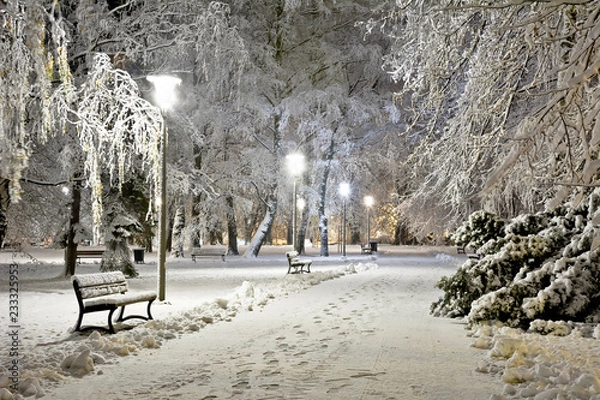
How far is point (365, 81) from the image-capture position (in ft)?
104

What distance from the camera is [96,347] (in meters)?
6.84

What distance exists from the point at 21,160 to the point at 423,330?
5.83 m

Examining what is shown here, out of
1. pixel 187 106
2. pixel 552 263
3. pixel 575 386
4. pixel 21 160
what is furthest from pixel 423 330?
pixel 187 106

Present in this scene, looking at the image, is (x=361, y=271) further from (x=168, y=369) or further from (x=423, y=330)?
(x=168, y=369)

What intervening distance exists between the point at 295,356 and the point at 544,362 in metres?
2.68

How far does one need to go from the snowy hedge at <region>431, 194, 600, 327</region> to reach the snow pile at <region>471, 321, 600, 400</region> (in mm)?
313

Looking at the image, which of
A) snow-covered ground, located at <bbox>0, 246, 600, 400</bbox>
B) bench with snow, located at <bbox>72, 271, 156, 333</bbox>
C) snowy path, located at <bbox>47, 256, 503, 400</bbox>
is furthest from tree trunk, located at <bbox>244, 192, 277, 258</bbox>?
bench with snow, located at <bbox>72, 271, 156, 333</bbox>

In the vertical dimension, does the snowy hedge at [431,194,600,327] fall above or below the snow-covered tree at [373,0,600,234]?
below

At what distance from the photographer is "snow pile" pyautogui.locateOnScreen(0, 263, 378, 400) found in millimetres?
5564

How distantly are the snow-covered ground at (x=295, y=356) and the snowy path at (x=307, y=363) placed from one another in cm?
2

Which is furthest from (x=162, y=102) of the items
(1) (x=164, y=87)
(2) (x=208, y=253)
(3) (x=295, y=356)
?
(2) (x=208, y=253)

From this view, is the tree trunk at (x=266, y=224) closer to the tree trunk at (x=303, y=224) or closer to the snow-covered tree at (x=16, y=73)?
the tree trunk at (x=303, y=224)

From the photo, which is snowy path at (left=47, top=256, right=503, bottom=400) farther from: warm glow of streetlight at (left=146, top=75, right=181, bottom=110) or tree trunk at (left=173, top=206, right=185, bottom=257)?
tree trunk at (left=173, top=206, right=185, bottom=257)

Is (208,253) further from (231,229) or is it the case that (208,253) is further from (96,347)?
(96,347)
